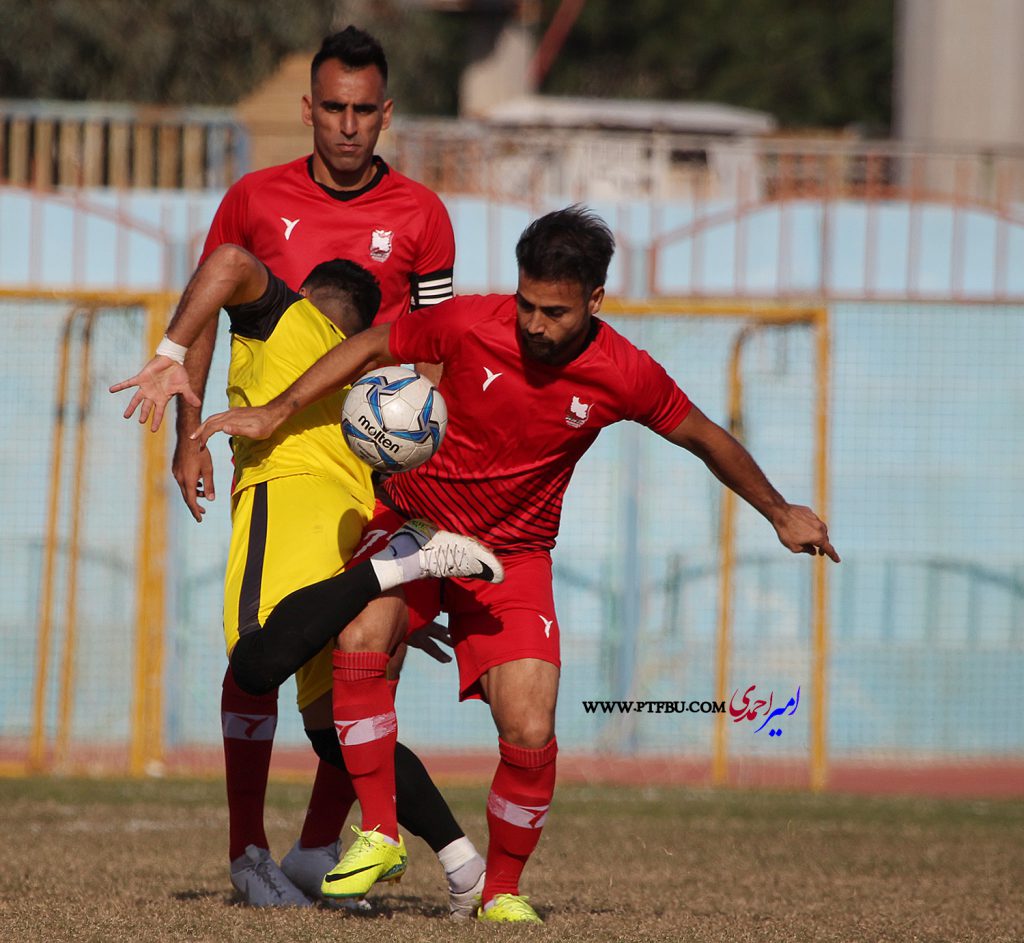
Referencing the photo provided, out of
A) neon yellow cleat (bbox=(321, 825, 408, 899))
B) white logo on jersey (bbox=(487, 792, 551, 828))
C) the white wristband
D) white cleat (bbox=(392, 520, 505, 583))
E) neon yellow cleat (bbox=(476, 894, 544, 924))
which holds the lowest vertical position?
neon yellow cleat (bbox=(476, 894, 544, 924))

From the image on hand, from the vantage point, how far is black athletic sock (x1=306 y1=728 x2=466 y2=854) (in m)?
5.83

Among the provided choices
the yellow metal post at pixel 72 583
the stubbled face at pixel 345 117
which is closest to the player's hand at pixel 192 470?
the stubbled face at pixel 345 117

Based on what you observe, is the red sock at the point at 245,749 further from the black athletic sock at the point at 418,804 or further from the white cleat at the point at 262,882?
the black athletic sock at the point at 418,804

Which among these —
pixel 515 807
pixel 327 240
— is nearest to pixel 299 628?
pixel 515 807

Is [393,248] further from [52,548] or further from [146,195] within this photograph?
[146,195]

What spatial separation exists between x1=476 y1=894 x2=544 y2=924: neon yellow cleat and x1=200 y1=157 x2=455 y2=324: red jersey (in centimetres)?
206

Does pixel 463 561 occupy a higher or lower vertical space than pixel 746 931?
higher

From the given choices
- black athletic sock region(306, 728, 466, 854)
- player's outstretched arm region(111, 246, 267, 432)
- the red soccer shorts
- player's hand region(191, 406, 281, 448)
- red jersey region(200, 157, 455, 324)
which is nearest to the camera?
player's hand region(191, 406, 281, 448)

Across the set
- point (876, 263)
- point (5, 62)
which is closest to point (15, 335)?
point (876, 263)

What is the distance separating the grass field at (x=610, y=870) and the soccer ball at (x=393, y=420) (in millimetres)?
1419

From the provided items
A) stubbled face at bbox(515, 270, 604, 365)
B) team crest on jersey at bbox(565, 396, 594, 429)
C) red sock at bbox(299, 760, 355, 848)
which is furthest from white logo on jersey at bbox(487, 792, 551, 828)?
stubbled face at bbox(515, 270, 604, 365)

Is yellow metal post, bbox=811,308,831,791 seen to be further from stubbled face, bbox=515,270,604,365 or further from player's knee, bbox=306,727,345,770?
stubbled face, bbox=515,270,604,365

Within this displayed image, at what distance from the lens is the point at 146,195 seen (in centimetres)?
1447

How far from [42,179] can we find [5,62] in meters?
12.7
